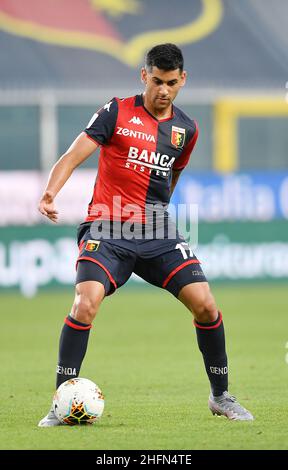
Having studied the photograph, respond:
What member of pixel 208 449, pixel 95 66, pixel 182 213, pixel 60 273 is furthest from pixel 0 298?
pixel 208 449

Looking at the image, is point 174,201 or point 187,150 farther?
point 174,201

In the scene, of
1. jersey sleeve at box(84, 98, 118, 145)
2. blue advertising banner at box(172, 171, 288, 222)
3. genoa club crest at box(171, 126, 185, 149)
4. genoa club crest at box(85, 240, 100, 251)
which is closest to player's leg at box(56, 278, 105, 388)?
genoa club crest at box(85, 240, 100, 251)

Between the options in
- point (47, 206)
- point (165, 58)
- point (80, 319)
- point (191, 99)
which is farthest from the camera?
point (191, 99)

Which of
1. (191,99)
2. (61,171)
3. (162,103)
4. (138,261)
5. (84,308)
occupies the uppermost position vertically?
(191,99)

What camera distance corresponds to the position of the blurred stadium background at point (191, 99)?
65.9ft

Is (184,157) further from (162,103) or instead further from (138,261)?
(138,261)

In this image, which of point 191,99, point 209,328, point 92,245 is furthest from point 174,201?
point 92,245

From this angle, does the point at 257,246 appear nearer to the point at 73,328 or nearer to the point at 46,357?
the point at 46,357

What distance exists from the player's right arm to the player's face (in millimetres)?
522

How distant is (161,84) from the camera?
735cm

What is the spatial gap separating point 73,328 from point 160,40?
66.6 ft

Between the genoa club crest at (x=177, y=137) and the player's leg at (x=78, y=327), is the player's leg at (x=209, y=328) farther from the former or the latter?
the genoa club crest at (x=177, y=137)

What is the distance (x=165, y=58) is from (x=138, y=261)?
130cm
